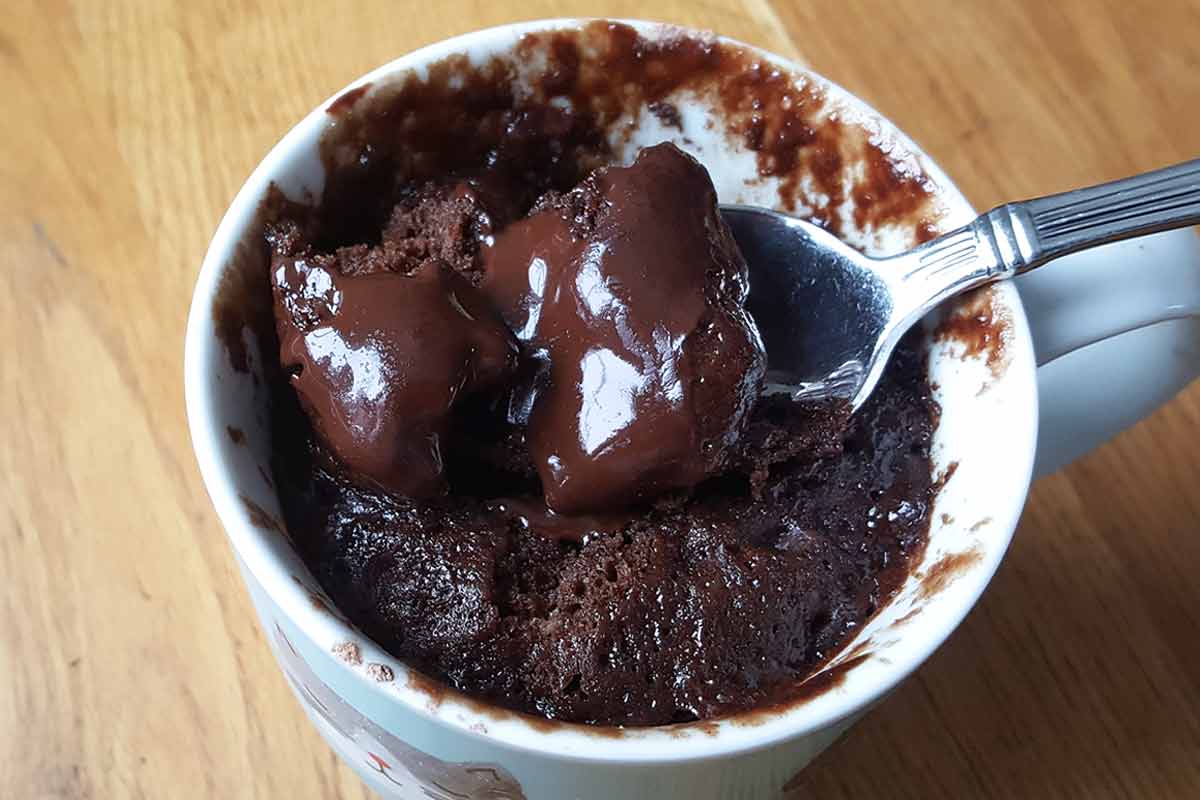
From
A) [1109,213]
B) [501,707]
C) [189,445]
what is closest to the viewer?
[501,707]

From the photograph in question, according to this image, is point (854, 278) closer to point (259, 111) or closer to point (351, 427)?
point (351, 427)

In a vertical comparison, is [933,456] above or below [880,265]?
below

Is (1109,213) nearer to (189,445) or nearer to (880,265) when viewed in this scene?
(880,265)

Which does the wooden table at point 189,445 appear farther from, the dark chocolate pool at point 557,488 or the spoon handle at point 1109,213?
the spoon handle at point 1109,213

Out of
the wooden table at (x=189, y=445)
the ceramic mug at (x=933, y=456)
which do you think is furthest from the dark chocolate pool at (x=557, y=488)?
the wooden table at (x=189, y=445)

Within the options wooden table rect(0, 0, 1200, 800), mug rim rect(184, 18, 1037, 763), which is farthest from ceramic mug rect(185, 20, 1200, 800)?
wooden table rect(0, 0, 1200, 800)

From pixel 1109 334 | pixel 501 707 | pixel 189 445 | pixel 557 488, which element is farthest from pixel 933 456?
pixel 189 445

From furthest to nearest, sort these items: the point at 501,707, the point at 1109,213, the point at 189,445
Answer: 1. the point at 189,445
2. the point at 1109,213
3. the point at 501,707
